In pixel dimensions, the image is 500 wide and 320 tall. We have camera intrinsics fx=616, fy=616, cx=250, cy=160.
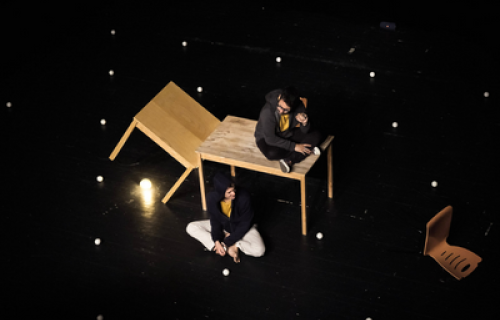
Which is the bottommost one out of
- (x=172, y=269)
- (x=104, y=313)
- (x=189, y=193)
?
(x=104, y=313)

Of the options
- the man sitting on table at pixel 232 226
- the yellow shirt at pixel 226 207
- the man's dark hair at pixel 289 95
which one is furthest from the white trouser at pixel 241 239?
the man's dark hair at pixel 289 95

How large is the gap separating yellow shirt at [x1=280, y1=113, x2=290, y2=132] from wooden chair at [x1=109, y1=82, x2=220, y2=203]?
0.71 metres

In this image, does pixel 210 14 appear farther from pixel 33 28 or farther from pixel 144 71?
pixel 33 28

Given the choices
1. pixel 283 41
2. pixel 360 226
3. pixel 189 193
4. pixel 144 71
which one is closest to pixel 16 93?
pixel 144 71

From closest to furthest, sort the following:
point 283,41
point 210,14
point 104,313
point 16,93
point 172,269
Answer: point 104,313 → point 172,269 → point 16,93 → point 283,41 → point 210,14

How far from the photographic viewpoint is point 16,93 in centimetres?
586

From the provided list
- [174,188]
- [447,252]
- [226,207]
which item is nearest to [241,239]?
[226,207]

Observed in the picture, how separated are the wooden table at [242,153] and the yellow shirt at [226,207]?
27cm

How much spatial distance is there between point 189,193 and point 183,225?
13.5 inches

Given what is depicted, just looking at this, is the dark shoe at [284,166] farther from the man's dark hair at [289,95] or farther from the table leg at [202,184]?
the table leg at [202,184]

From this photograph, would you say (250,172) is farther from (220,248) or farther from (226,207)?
(220,248)

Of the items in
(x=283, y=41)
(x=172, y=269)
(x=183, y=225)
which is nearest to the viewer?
(x=172, y=269)

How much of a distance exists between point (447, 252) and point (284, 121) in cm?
142

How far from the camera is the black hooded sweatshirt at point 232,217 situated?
4141mm
